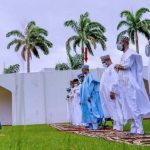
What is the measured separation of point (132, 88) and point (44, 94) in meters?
19.2

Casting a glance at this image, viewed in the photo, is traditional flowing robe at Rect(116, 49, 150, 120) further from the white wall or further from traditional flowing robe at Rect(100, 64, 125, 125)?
the white wall

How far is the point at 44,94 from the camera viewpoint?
87.2ft

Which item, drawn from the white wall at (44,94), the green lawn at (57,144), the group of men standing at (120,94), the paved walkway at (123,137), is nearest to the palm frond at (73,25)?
the white wall at (44,94)

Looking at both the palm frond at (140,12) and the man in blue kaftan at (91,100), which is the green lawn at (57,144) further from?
the palm frond at (140,12)

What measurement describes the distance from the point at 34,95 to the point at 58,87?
155 cm

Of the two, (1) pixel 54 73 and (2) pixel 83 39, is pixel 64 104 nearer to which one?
(1) pixel 54 73

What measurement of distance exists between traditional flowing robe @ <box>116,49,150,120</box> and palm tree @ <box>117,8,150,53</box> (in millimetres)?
30224

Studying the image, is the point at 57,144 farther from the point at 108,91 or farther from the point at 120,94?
the point at 108,91

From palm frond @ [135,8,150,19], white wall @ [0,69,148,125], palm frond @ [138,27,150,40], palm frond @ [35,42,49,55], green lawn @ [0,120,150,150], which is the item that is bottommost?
green lawn @ [0,120,150,150]

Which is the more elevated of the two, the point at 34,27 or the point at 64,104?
the point at 34,27

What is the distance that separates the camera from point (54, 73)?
26.8 metres

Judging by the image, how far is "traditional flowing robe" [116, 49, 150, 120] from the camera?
7523mm

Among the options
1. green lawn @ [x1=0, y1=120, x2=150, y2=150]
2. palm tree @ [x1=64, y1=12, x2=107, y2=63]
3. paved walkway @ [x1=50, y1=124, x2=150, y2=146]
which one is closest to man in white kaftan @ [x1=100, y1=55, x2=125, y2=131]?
paved walkway @ [x1=50, y1=124, x2=150, y2=146]

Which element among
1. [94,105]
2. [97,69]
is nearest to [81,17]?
[97,69]
